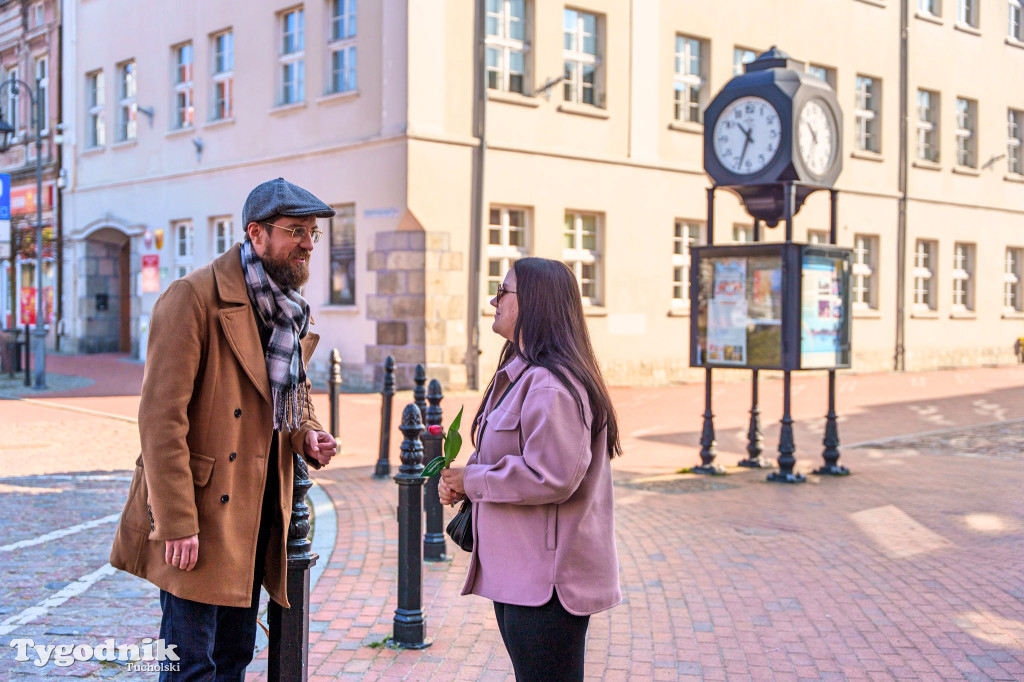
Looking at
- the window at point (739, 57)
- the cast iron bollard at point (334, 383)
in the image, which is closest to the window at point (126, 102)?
the window at point (739, 57)

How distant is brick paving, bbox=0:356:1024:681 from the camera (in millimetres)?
4777

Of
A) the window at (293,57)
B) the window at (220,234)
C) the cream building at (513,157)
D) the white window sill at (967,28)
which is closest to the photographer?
the cream building at (513,157)

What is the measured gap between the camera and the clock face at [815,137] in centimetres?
1003

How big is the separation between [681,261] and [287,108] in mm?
8098

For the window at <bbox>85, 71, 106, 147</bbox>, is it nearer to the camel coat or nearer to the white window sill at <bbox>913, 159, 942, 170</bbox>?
the white window sill at <bbox>913, 159, 942, 170</bbox>

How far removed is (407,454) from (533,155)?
1418cm

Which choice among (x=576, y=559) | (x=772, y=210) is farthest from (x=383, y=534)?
(x=772, y=210)

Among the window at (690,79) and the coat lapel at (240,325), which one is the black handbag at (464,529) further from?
the window at (690,79)

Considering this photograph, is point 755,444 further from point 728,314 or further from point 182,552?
point 182,552

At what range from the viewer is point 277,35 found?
66.1 feet

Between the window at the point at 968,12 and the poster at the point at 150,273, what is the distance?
66.5 ft

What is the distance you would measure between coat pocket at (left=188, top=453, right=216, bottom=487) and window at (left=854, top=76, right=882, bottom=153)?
77.9 ft

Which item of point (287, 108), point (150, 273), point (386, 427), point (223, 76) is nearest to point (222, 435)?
point (386, 427)

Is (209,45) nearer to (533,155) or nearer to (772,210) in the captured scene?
(533,155)
